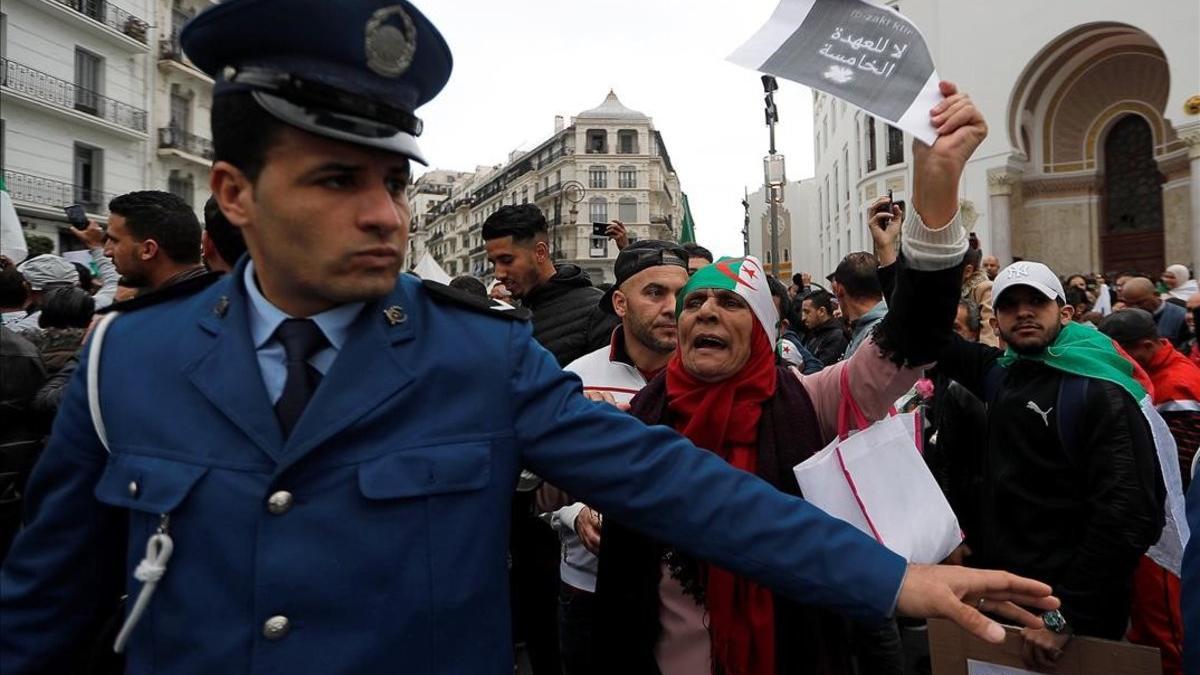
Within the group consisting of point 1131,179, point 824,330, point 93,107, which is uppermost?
point 93,107

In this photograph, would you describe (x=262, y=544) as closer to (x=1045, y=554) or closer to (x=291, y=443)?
(x=291, y=443)

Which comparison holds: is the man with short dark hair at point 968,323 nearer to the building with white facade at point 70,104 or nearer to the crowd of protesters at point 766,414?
the crowd of protesters at point 766,414

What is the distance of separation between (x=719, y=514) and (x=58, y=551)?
3.90 ft

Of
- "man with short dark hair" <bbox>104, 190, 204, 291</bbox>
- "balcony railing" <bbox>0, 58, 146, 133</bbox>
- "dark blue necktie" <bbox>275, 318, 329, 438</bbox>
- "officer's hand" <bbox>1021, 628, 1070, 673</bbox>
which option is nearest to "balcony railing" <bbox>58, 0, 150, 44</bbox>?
"balcony railing" <bbox>0, 58, 146, 133</bbox>

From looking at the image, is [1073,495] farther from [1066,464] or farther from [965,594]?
[965,594]

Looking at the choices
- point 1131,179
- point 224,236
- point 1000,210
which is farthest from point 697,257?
point 1131,179

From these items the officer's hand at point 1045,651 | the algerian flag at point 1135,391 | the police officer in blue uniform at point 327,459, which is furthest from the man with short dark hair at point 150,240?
the algerian flag at point 1135,391

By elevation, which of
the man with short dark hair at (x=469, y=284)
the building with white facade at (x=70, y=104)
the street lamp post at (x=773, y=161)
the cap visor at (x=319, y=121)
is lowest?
the cap visor at (x=319, y=121)

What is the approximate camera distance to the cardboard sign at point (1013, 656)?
218 centimetres

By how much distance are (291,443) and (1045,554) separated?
3030 millimetres

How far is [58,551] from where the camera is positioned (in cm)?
142

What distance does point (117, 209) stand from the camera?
3.16 metres

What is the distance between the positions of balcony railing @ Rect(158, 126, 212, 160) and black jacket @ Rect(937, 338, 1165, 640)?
26417mm

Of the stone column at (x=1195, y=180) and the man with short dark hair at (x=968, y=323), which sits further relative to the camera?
the stone column at (x=1195, y=180)
